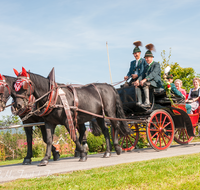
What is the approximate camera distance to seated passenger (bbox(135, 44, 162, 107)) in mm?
7691

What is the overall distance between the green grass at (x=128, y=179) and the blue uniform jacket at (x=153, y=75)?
135 inches

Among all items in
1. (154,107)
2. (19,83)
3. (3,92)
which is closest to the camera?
(19,83)

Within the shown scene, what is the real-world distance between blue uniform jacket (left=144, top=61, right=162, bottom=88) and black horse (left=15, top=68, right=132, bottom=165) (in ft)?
3.65

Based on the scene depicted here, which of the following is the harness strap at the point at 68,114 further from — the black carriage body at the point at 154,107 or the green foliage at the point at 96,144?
the green foliage at the point at 96,144

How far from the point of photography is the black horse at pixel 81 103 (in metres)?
6.02

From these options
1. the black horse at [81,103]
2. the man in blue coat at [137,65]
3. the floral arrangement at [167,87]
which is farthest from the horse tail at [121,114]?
the floral arrangement at [167,87]

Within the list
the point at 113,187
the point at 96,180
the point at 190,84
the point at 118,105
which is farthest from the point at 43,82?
the point at 190,84

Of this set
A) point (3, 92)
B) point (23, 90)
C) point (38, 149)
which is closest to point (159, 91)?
point (23, 90)

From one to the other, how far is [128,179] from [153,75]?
4.44m

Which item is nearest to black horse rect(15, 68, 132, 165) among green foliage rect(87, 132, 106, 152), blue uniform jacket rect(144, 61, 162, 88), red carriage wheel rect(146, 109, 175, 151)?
red carriage wheel rect(146, 109, 175, 151)

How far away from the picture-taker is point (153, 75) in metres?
7.85

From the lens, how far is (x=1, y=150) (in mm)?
11609

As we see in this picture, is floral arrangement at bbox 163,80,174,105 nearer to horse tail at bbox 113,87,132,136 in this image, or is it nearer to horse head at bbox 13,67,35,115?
horse tail at bbox 113,87,132,136

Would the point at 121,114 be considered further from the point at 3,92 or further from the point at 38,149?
the point at 38,149
